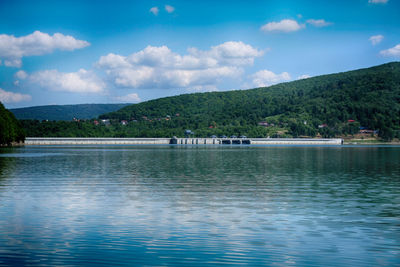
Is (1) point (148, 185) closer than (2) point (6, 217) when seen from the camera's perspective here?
No

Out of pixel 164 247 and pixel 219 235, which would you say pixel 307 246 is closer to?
pixel 219 235

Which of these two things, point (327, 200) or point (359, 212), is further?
point (327, 200)

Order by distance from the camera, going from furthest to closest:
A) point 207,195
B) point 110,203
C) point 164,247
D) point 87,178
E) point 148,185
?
point 87,178 < point 148,185 < point 207,195 < point 110,203 < point 164,247

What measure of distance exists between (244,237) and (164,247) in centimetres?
293

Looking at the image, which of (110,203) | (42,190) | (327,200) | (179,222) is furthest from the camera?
(42,190)

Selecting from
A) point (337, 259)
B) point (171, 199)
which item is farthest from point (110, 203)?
point (337, 259)

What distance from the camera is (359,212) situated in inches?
862

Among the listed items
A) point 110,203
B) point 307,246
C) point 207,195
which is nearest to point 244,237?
point 307,246

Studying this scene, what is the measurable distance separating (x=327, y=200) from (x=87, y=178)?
19931mm

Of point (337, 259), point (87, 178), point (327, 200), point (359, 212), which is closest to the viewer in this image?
point (337, 259)

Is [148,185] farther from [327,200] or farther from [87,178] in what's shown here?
[327,200]

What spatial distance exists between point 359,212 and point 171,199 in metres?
9.51

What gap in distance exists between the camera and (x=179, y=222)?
19.1 metres

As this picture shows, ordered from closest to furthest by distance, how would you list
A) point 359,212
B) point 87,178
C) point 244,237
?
point 244,237, point 359,212, point 87,178
